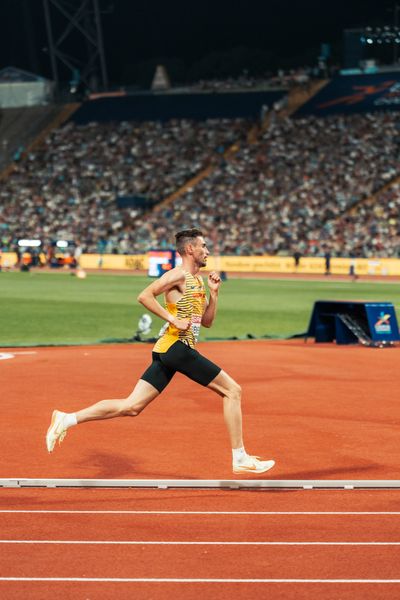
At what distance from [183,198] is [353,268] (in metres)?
18.4

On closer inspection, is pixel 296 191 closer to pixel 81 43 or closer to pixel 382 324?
pixel 382 324

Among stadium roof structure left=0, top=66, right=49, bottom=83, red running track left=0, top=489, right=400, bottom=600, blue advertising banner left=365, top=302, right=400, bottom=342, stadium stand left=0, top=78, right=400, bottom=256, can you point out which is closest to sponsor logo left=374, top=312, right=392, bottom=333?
blue advertising banner left=365, top=302, right=400, bottom=342

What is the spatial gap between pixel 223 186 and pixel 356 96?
11.6 m

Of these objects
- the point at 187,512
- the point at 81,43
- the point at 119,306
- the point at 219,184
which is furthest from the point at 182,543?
the point at 81,43

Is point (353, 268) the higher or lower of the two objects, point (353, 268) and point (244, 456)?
the lower

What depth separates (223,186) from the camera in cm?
7775

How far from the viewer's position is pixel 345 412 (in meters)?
15.7

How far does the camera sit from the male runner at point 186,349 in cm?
1045

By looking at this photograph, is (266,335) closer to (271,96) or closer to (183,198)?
(183,198)

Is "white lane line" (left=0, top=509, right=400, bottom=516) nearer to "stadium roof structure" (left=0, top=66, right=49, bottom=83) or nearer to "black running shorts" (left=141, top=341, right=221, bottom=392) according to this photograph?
"black running shorts" (left=141, top=341, right=221, bottom=392)

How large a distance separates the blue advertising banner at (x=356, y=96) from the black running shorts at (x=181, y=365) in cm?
6917

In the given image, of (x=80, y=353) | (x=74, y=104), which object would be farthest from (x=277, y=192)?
(x=80, y=353)

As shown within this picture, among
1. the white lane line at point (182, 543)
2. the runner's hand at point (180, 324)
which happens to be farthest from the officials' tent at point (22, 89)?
the white lane line at point (182, 543)

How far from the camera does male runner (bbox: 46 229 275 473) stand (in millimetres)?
10453
